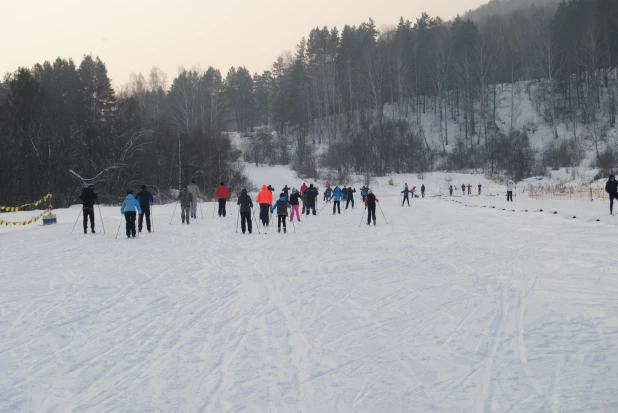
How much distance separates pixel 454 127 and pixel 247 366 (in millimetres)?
68609

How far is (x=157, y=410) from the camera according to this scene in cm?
358

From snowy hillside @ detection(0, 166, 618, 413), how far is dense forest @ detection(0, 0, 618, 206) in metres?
29.4

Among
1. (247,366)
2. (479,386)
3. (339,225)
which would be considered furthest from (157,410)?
(339,225)

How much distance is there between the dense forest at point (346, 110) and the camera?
38.3 metres

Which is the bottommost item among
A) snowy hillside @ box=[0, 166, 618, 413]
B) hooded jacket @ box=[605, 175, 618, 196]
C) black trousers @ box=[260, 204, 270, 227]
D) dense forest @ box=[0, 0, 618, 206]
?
snowy hillside @ box=[0, 166, 618, 413]

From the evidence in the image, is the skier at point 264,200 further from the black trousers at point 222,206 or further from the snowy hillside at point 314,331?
the snowy hillside at point 314,331

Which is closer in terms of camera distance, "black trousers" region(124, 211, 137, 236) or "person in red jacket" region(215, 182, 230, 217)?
"black trousers" region(124, 211, 137, 236)

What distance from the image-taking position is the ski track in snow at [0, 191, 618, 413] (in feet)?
12.4

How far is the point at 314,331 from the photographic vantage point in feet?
17.9

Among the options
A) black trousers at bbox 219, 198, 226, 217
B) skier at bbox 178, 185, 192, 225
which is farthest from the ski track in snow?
black trousers at bbox 219, 198, 226, 217

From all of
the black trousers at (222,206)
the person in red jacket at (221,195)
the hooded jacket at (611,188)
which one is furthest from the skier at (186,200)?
the hooded jacket at (611,188)

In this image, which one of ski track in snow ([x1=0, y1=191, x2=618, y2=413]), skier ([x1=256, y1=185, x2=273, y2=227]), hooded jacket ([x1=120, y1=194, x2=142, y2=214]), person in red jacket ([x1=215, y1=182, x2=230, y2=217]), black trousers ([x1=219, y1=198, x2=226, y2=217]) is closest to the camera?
ski track in snow ([x1=0, y1=191, x2=618, y2=413])

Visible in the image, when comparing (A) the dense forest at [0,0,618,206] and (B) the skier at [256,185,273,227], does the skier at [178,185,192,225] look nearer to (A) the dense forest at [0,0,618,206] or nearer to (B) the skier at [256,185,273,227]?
(B) the skier at [256,185,273,227]

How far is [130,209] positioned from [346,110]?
6072 cm
